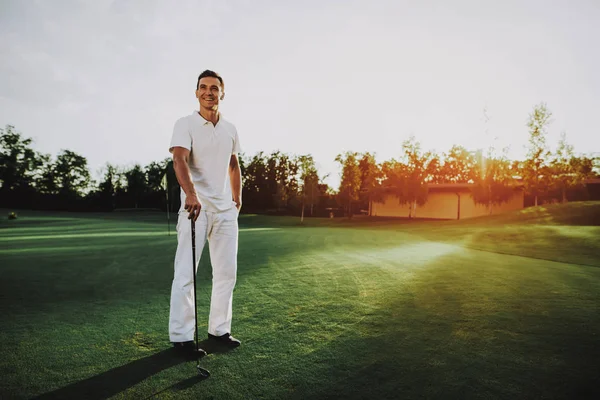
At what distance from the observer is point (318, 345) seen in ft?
11.5

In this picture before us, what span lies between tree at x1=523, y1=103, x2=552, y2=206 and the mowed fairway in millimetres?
27036

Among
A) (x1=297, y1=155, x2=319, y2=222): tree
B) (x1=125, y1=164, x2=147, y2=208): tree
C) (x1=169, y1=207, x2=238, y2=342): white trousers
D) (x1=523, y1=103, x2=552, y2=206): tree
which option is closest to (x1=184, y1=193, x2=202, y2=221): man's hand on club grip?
(x1=169, y1=207, x2=238, y2=342): white trousers

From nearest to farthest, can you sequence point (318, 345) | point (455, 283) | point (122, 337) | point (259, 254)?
1. point (318, 345)
2. point (122, 337)
3. point (455, 283)
4. point (259, 254)

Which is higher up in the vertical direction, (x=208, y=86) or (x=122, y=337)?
(x=208, y=86)

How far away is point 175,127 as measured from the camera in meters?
3.54

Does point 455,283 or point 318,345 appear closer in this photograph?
point 318,345

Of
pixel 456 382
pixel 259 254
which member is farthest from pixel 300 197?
pixel 456 382

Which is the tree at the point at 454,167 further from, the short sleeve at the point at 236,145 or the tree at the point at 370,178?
the short sleeve at the point at 236,145

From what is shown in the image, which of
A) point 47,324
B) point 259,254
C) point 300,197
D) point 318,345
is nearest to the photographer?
point 318,345

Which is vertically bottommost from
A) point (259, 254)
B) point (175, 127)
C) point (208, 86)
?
point (259, 254)

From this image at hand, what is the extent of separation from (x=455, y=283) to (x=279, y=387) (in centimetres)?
456

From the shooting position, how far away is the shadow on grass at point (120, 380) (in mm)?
2506

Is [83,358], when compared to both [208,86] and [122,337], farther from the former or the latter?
[208,86]

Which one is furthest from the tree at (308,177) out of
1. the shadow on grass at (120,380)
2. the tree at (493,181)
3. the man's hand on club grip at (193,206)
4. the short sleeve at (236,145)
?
the shadow on grass at (120,380)
